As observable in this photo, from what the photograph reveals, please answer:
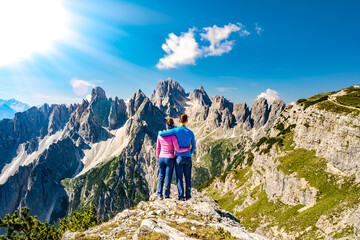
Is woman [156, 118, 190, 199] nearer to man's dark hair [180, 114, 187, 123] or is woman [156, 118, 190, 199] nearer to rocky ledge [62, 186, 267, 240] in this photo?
man's dark hair [180, 114, 187, 123]

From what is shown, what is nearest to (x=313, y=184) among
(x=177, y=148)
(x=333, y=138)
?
(x=333, y=138)

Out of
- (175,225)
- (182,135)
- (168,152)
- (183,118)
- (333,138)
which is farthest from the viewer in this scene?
(333,138)

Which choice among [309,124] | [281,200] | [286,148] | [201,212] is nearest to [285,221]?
[281,200]

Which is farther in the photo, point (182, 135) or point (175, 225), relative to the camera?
point (182, 135)

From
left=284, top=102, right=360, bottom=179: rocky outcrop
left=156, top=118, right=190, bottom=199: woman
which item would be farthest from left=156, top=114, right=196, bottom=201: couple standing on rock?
left=284, top=102, right=360, bottom=179: rocky outcrop

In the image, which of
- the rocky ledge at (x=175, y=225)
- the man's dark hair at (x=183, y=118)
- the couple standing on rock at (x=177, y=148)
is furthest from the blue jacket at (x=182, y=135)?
the rocky ledge at (x=175, y=225)

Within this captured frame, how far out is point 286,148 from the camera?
74.6m

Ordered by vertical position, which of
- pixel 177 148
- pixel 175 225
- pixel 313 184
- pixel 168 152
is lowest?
pixel 313 184

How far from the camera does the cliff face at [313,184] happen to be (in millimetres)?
36594

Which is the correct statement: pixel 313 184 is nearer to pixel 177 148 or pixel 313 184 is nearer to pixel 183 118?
pixel 177 148

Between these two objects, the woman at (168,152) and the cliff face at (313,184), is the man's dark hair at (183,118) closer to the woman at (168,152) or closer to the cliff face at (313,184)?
the woman at (168,152)

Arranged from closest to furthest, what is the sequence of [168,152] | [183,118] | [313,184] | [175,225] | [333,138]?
[175,225] < [183,118] < [168,152] < [313,184] < [333,138]

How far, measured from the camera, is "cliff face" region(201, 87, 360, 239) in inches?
1441

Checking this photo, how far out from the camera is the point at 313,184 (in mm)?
49594
